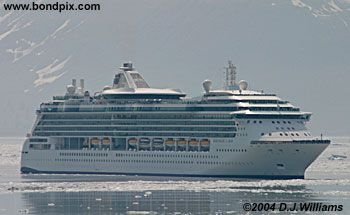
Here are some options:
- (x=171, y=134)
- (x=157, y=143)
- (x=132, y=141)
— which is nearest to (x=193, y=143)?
(x=171, y=134)

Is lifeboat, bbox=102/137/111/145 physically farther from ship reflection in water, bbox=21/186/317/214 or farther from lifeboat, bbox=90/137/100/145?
ship reflection in water, bbox=21/186/317/214

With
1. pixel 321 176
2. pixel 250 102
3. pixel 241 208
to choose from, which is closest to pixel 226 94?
pixel 250 102

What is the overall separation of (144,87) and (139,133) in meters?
7.26

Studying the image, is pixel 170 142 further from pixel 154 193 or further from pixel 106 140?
pixel 154 193

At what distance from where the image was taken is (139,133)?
15388 centimetres

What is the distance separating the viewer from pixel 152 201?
400ft

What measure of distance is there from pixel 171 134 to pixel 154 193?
2256 centimetres

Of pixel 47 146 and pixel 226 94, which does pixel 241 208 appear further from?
pixel 47 146

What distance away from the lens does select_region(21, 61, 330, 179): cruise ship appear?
145 meters

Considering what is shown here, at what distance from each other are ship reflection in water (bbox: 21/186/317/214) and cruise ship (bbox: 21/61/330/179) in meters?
13.1

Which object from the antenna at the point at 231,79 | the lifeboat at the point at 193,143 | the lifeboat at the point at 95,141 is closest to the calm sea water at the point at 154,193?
the lifeboat at the point at 193,143

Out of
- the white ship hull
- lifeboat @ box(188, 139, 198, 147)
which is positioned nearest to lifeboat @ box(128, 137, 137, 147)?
the white ship hull

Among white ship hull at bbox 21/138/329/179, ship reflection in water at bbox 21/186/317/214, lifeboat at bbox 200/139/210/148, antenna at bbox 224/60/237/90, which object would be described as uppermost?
antenna at bbox 224/60/237/90

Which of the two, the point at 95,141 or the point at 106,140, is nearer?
the point at 106,140
